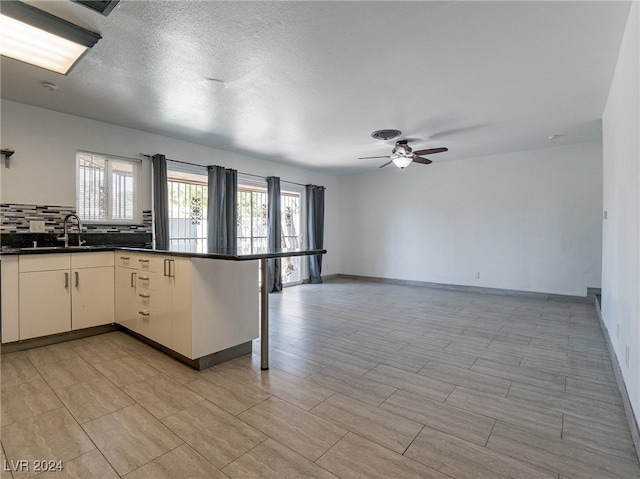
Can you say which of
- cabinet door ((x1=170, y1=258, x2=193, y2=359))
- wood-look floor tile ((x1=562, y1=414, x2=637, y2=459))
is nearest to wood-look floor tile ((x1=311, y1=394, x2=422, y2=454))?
wood-look floor tile ((x1=562, y1=414, x2=637, y2=459))

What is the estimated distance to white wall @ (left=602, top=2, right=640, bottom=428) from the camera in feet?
6.33

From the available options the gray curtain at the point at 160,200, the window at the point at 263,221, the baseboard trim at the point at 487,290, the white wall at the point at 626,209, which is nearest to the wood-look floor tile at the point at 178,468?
the white wall at the point at 626,209

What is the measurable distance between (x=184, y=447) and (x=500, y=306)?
4934 millimetres

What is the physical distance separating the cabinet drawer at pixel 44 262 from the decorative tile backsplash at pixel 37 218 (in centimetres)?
67

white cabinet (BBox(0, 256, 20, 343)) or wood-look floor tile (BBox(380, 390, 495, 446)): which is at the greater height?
white cabinet (BBox(0, 256, 20, 343))

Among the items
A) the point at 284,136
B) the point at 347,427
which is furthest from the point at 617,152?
the point at 284,136

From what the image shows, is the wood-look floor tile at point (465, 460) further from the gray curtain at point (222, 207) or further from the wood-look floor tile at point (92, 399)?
the gray curtain at point (222, 207)

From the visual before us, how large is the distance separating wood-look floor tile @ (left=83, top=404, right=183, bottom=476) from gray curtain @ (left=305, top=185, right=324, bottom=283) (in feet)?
17.6

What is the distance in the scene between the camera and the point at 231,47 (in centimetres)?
245

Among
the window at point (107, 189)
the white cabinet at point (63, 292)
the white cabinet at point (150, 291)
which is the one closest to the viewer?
the white cabinet at point (150, 291)

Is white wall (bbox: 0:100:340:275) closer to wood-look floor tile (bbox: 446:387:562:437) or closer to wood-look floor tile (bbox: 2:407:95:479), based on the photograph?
wood-look floor tile (bbox: 2:407:95:479)

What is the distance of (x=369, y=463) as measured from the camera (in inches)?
62.4

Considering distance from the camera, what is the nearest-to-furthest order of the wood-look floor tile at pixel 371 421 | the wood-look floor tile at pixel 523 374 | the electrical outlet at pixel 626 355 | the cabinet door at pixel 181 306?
the wood-look floor tile at pixel 371 421 < the electrical outlet at pixel 626 355 < the wood-look floor tile at pixel 523 374 < the cabinet door at pixel 181 306

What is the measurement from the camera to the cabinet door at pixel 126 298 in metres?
3.32
